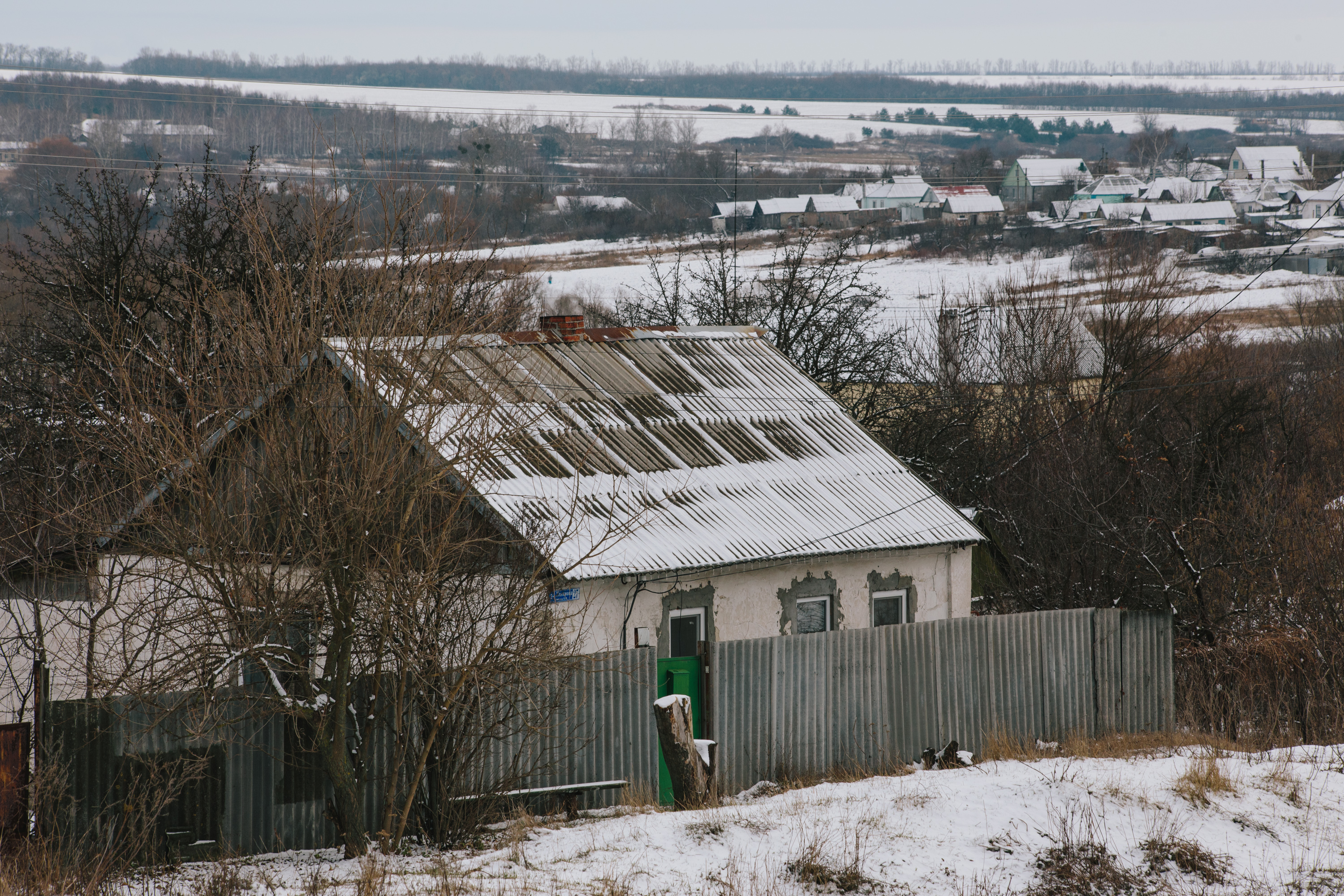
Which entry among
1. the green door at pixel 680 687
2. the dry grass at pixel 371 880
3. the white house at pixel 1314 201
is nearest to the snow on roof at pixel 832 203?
the white house at pixel 1314 201

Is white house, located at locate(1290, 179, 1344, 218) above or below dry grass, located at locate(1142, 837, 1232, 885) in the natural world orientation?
above

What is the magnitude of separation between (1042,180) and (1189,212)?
104ft

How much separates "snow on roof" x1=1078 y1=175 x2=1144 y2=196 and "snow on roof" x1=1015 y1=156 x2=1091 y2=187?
30.7ft

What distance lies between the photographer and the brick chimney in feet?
45.8

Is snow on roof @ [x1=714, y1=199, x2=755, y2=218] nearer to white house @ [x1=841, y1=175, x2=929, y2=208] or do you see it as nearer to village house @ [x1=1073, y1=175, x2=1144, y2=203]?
white house @ [x1=841, y1=175, x2=929, y2=208]

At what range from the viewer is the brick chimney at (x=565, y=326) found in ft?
45.8

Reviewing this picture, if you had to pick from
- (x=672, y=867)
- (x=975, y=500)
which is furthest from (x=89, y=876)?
(x=975, y=500)

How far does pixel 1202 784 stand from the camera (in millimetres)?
8133

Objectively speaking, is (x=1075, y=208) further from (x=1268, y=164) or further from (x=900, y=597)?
(x=900, y=597)

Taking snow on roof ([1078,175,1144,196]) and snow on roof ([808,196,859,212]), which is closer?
snow on roof ([808,196,859,212])

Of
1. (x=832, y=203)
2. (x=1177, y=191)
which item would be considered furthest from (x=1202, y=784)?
(x=1177, y=191)

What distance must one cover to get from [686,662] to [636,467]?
2719 millimetres

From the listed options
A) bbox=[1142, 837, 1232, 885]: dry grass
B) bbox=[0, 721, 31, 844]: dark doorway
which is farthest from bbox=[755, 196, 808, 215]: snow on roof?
bbox=[0, 721, 31, 844]: dark doorway

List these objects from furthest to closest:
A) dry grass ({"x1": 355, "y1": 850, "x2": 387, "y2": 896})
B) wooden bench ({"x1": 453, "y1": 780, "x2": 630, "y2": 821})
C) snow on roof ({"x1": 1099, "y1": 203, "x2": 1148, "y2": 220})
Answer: snow on roof ({"x1": 1099, "y1": 203, "x2": 1148, "y2": 220})
wooden bench ({"x1": 453, "y1": 780, "x2": 630, "y2": 821})
dry grass ({"x1": 355, "y1": 850, "x2": 387, "y2": 896})
